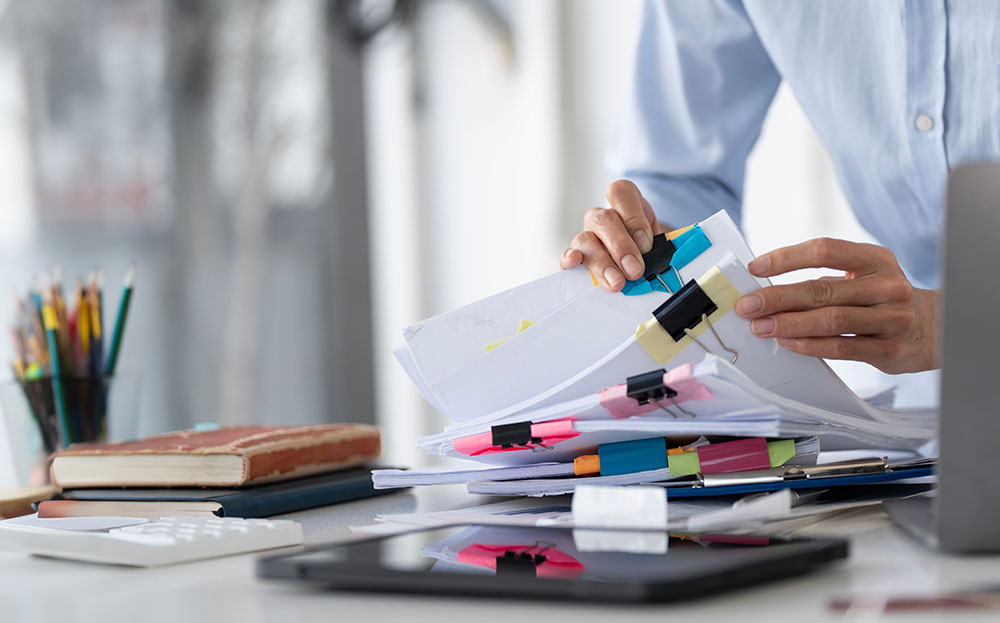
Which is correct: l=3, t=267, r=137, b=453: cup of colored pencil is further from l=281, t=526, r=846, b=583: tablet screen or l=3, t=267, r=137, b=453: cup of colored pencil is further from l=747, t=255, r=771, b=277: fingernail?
l=747, t=255, r=771, b=277: fingernail

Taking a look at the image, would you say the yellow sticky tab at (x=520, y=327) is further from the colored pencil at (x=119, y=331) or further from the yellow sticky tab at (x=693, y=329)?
the colored pencil at (x=119, y=331)

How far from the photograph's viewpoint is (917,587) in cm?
39

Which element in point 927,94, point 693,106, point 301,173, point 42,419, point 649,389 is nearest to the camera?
point 649,389

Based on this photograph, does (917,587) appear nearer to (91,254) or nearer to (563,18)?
(563,18)

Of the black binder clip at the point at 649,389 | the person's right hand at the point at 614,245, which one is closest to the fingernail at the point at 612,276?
the person's right hand at the point at 614,245

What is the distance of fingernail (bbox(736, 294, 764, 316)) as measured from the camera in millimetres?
570

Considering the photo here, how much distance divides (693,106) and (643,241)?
1.93 ft

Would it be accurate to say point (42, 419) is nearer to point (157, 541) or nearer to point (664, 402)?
point (157, 541)

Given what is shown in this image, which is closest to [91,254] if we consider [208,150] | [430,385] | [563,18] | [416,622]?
[208,150]

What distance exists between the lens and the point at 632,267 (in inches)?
25.1

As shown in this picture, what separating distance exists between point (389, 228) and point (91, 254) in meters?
0.82

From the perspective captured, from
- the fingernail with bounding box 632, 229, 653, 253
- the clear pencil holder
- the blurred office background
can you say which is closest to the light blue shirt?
the fingernail with bounding box 632, 229, 653, 253

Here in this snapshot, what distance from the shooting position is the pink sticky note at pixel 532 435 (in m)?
0.55

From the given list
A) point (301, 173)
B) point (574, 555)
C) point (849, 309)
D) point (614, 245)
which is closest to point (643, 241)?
point (614, 245)
